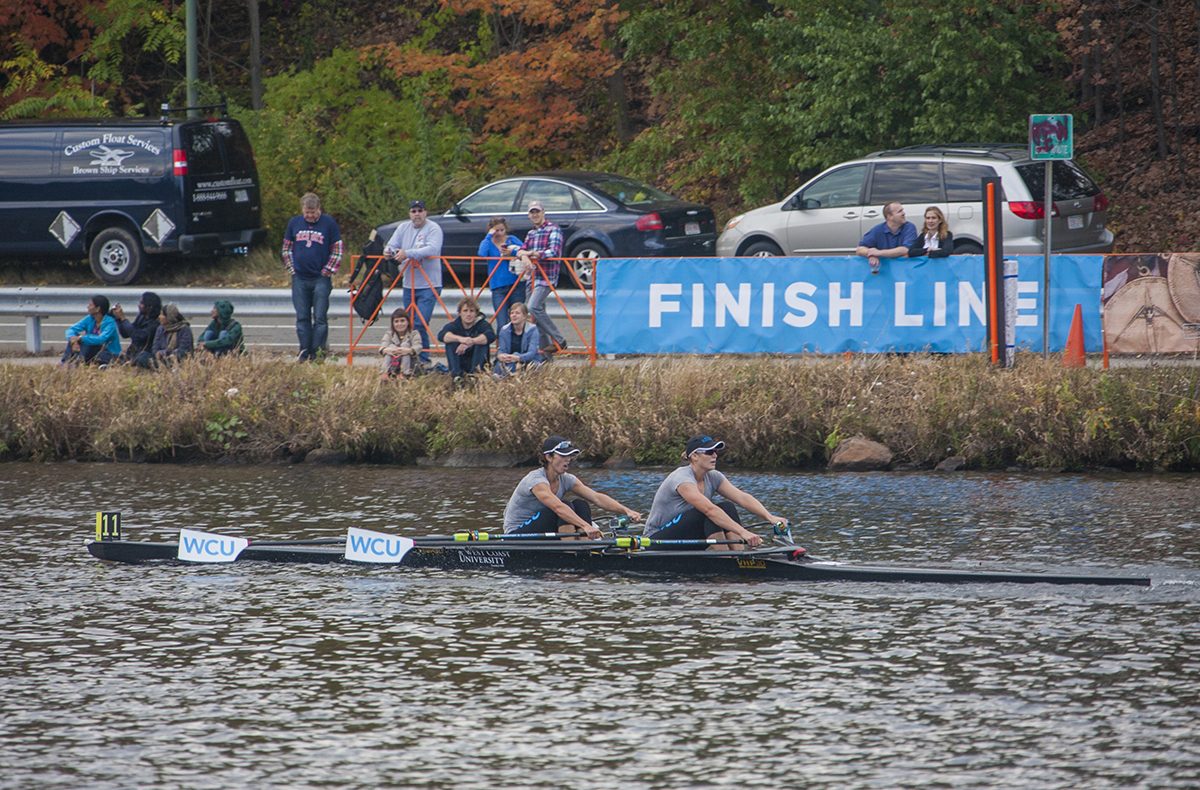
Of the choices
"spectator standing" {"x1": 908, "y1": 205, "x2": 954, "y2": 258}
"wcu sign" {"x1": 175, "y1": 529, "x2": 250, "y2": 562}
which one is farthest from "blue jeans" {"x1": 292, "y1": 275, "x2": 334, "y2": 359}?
"spectator standing" {"x1": 908, "y1": 205, "x2": 954, "y2": 258}

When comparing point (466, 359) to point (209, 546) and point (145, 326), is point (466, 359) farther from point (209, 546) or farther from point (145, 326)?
point (209, 546)

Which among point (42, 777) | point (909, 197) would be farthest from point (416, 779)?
point (909, 197)

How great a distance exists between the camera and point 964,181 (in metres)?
21.3

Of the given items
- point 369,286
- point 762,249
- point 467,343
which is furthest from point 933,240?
point 369,286

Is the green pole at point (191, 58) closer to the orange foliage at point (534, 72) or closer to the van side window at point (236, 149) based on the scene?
the van side window at point (236, 149)

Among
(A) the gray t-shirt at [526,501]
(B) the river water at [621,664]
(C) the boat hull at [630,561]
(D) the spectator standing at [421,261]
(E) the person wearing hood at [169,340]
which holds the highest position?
(D) the spectator standing at [421,261]

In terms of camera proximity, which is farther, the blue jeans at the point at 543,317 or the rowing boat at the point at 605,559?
the blue jeans at the point at 543,317

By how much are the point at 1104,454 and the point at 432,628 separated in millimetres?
8259

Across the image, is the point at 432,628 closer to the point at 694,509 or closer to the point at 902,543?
the point at 694,509

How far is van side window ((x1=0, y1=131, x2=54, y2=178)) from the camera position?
26234 millimetres

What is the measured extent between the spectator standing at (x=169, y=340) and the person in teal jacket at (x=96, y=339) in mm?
614

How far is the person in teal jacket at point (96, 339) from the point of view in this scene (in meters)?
20.9

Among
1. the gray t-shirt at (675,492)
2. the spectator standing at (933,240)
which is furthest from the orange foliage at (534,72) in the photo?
the gray t-shirt at (675,492)

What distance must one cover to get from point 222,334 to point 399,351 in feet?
8.70
